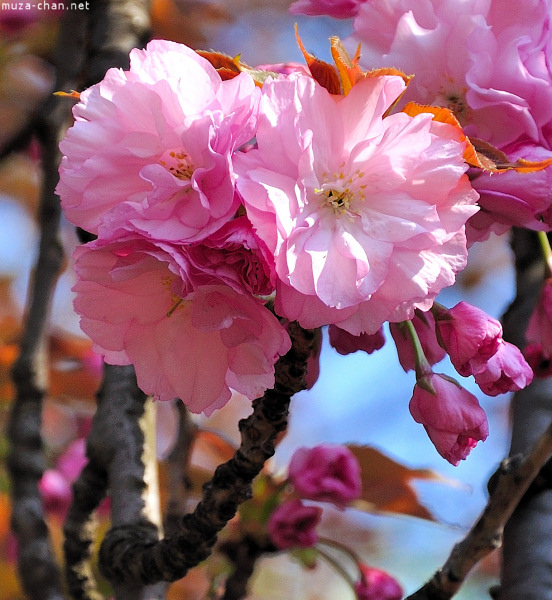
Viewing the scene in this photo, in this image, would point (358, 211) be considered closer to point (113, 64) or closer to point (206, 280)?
point (206, 280)

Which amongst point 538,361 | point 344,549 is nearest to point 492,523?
Answer: point 538,361

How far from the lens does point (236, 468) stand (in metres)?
0.74

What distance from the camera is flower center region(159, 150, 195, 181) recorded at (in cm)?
54

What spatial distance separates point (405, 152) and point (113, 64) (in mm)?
840

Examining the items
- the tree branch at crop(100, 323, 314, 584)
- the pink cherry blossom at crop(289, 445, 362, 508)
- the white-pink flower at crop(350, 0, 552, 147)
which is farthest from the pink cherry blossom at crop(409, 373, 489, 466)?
the pink cherry blossom at crop(289, 445, 362, 508)

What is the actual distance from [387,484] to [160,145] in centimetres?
93

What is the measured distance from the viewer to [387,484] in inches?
52.0

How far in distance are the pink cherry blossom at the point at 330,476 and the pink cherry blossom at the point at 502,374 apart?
2.23 ft

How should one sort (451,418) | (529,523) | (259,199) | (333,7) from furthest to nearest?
(529,523), (333,7), (451,418), (259,199)

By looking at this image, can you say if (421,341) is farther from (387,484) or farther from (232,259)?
(387,484)

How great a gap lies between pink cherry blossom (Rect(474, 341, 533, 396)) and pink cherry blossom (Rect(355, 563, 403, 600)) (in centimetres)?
79

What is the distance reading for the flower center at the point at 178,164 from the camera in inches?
21.4

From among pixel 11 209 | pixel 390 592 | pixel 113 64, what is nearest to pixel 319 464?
pixel 390 592

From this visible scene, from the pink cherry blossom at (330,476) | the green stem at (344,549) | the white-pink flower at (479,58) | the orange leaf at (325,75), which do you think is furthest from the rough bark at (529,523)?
the orange leaf at (325,75)
